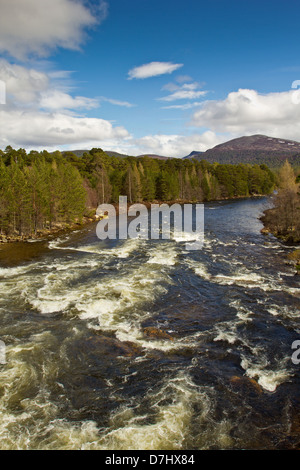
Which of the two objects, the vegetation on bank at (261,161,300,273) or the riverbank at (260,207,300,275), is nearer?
the riverbank at (260,207,300,275)

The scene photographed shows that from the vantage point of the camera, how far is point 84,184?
222 ft

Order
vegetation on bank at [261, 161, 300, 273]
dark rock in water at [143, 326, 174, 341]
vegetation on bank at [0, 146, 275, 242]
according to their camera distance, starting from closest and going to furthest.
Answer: dark rock in water at [143, 326, 174, 341] → vegetation on bank at [261, 161, 300, 273] → vegetation on bank at [0, 146, 275, 242]

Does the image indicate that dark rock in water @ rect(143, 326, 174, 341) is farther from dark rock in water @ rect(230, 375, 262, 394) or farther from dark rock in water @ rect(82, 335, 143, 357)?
dark rock in water @ rect(230, 375, 262, 394)

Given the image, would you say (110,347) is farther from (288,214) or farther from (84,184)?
(84,184)

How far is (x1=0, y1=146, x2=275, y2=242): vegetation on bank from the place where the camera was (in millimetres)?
38250

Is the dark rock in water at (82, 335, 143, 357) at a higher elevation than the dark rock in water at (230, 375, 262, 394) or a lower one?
higher

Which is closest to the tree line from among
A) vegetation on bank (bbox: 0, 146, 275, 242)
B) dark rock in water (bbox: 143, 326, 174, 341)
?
dark rock in water (bbox: 143, 326, 174, 341)

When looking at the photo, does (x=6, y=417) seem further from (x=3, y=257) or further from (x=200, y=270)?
(x=3, y=257)

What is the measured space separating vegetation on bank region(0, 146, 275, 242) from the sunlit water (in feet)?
50.3

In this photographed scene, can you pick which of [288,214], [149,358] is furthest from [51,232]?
[149,358]

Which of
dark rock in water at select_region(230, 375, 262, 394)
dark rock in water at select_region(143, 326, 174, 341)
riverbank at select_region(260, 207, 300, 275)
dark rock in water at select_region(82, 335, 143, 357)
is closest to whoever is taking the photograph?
dark rock in water at select_region(230, 375, 262, 394)

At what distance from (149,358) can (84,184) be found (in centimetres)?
5952

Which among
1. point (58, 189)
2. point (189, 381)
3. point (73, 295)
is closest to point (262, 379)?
point (189, 381)

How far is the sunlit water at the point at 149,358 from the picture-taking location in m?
9.05
